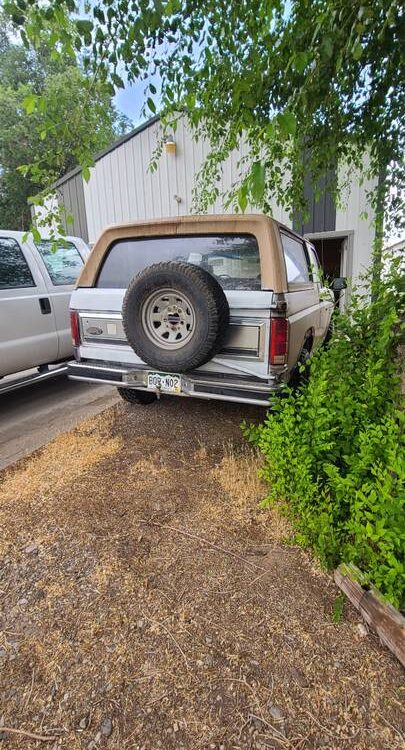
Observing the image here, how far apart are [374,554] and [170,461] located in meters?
1.78

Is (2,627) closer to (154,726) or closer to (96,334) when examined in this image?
(154,726)

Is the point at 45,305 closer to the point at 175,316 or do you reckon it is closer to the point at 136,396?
the point at 136,396

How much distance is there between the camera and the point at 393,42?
2.73 metres

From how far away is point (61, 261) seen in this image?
201 inches

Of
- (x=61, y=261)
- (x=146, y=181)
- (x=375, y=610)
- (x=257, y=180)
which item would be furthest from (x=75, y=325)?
(x=146, y=181)

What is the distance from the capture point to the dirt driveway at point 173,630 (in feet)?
4.39

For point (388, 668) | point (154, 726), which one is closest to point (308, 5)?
point (388, 668)

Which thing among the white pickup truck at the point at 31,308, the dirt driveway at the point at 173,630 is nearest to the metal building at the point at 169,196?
A: the white pickup truck at the point at 31,308

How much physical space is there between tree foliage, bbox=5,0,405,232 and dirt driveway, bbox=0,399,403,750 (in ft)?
5.88

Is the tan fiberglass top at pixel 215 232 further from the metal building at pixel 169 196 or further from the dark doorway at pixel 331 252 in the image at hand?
the dark doorway at pixel 331 252

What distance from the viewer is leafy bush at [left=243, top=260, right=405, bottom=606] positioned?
1.72 metres

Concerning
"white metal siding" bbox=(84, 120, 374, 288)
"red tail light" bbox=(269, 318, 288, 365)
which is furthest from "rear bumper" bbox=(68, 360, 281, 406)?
"white metal siding" bbox=(84, 120, 374, 288)

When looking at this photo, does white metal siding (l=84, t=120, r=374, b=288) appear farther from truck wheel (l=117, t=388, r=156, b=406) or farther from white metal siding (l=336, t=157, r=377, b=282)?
truck wheel (l=117, t=388, r=156, b=406)

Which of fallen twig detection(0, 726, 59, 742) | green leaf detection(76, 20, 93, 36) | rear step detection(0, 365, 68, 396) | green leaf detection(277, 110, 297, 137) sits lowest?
fallen twig detection(0, 726, 59, 742)
